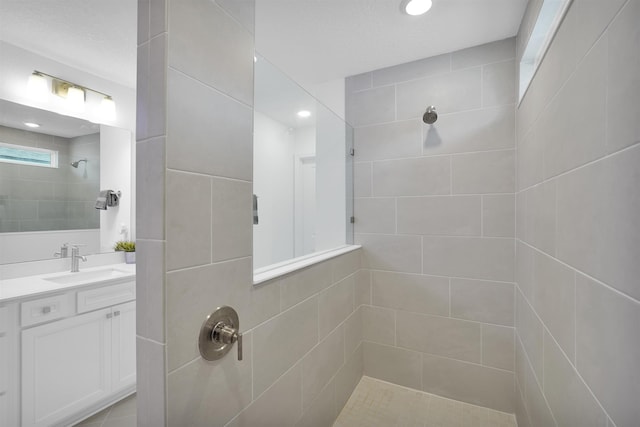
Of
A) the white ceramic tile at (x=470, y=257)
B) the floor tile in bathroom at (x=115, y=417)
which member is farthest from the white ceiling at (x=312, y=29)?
the floor tile in bathroom at (x=115, y=417)

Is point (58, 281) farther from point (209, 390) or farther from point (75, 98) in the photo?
point (209, 390)

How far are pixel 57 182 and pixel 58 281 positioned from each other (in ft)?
2.47

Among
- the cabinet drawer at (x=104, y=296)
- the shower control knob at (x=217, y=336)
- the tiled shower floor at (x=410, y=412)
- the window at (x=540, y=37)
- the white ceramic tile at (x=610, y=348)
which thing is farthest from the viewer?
the cabinet drawer at (x=104, y=296)

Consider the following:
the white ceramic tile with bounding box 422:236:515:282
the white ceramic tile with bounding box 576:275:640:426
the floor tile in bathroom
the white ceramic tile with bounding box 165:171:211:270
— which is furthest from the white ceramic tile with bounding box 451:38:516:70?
the floor tile in bathroom

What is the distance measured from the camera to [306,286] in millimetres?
1336

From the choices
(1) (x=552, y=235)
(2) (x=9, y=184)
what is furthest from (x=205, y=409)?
(2) (x=9, y=184)

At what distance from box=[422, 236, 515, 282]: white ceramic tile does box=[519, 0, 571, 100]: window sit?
875 mm

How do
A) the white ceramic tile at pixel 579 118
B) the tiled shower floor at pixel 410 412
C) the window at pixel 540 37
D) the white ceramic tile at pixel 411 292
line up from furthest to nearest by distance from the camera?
the white ceramic tile at pixel 411 292 < the tiled shower floor at pixel 410 412 < the window at pixel 540 37 < the white ceramic tile at pixel 579 118

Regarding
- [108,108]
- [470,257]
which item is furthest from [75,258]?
[470,257]

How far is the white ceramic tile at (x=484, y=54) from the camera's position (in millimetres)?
1650

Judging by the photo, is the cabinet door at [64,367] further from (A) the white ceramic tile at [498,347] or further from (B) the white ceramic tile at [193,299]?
(A) the white ceramic tile at [498,347]

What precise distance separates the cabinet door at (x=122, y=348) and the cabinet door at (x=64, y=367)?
0.12ft

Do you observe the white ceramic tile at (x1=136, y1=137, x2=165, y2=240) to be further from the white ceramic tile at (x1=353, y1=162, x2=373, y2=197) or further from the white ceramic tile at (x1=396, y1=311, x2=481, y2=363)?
the white ceramic tile at (x1=396, y1=311, x2=481, y2=363)

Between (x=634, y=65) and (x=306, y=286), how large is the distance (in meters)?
1.24
